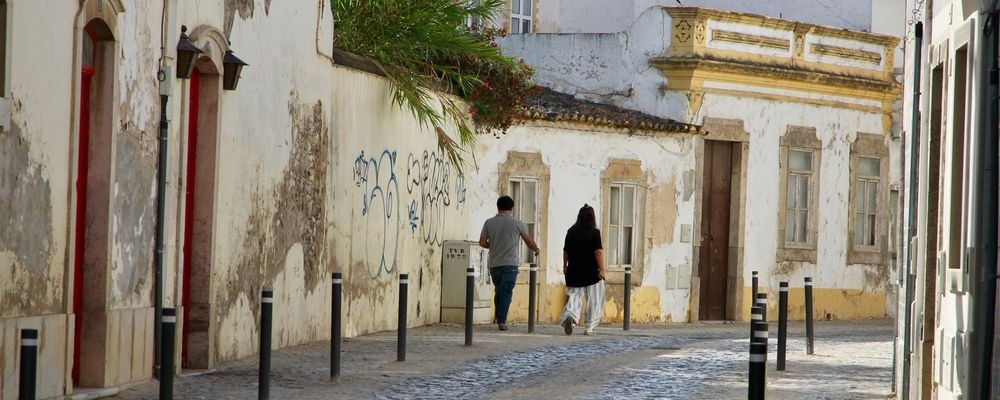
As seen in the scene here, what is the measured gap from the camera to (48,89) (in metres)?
10.5

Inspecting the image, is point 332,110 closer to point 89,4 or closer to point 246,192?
point 246,192

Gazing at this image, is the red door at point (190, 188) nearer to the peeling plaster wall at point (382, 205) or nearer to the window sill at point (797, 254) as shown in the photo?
the peeling plaster wall at point (382, 205)

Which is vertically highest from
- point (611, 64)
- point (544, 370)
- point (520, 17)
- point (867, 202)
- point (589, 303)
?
point (520, 17)

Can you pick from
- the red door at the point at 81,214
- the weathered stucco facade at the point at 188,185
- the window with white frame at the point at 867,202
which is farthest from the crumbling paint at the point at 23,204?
the window with white frame at the point at 867,202

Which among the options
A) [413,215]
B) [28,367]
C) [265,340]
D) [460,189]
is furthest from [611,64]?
[28,367]

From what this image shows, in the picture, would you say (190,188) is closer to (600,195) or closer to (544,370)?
(544,370)

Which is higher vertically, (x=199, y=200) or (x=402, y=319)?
(x=199, y=200)

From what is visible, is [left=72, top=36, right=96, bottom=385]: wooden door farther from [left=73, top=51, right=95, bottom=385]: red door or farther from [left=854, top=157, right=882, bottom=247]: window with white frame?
[left=854, top=157, right=882, bottom=247]: window with white frame

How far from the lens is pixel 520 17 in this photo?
32.9 m

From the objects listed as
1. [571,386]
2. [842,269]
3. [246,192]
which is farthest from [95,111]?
[842,269]

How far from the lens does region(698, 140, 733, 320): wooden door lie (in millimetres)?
27859

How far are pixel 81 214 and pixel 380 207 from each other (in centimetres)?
774

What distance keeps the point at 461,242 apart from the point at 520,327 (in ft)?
4.48

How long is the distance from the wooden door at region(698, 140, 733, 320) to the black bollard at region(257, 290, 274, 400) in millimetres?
17413
